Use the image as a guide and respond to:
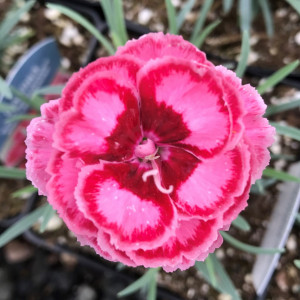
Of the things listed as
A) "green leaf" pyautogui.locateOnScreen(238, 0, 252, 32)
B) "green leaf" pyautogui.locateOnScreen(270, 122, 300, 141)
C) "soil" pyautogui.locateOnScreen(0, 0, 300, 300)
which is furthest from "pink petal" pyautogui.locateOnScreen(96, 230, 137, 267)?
"green leaf" pyautogui.locateOnScreen(238, 0, 252, 32)

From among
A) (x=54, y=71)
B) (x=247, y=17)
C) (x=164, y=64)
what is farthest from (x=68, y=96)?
(x=247, y=17)

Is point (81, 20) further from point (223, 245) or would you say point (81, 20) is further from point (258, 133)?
point (223, 245)

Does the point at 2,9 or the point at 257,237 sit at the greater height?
the point at 2,9

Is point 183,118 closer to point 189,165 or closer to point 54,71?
point 189,165

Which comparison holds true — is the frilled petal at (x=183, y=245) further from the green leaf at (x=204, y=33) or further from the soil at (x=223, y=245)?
the soil at (x=223, y=245)

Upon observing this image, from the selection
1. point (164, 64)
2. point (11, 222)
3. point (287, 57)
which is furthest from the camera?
point (287, 57)
